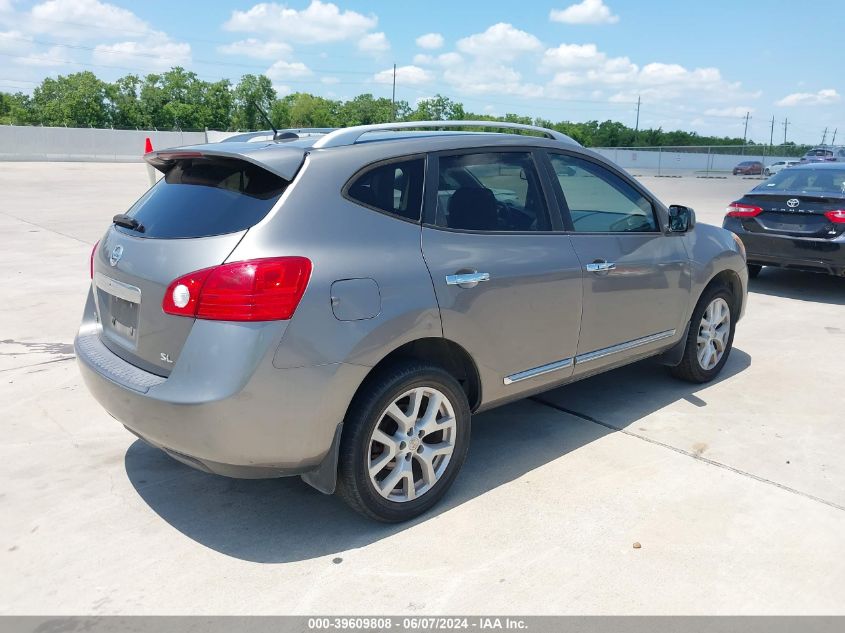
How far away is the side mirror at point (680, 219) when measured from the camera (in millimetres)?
4824

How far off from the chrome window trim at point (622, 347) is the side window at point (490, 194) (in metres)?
0.82

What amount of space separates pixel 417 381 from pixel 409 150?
3.67ft

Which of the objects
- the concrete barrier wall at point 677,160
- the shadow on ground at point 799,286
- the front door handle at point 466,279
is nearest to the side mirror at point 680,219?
the front door handle at point 466,279

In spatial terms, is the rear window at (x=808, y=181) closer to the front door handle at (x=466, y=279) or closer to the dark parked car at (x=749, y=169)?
the front door handle at (x=466, y=279)

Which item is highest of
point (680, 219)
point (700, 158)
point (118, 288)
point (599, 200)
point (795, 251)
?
point (700, 158)

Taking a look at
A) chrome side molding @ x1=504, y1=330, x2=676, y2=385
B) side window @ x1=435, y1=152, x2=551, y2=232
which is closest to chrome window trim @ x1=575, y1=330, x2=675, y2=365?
Result: chrome side molding @ x1=504, y1=330, x2=676, y2=385

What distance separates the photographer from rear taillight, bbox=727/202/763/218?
879 cm

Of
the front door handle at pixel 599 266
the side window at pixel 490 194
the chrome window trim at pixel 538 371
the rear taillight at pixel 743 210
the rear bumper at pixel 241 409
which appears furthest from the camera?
the rear taillight at pixel 743 210

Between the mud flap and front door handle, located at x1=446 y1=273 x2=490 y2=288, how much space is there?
86cm

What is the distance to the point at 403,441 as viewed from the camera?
331 cm

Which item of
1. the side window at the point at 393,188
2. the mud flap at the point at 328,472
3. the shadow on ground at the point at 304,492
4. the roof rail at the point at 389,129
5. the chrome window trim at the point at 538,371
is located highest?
the roof rail at the point at 389,129

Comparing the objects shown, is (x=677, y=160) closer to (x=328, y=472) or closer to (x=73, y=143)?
(x=73, y=143)

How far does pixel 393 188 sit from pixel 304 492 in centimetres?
164

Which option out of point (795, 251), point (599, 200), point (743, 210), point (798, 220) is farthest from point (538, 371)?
point (743, 210)
